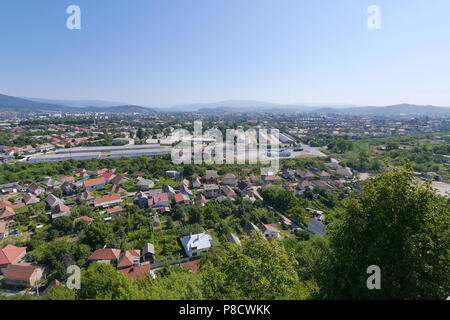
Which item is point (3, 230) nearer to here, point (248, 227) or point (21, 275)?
point (21, 275)

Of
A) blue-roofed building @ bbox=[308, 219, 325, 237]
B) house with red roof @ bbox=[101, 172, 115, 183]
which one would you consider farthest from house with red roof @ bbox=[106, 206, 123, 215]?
blue-roofed building @ bbox=[308, 219, 325, 237]

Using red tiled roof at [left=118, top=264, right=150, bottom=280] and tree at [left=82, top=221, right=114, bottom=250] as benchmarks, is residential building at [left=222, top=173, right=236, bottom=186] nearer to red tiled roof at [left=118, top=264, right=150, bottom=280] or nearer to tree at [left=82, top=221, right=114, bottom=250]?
tree at [left=82, top=221, right=114, bottom=250]

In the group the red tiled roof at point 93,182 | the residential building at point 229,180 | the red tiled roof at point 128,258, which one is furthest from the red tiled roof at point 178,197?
the red tiled roof at point 93,182

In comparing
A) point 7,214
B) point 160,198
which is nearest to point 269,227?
point 160,198

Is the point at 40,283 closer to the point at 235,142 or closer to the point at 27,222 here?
the point at 27,222

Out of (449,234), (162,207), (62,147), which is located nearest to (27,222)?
(162,207)
